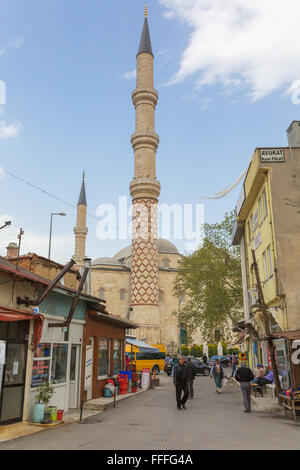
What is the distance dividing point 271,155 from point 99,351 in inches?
414

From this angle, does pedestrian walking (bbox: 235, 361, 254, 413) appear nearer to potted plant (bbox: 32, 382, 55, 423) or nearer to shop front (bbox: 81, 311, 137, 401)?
shop front (bbox: 81, 311, 137, 401)

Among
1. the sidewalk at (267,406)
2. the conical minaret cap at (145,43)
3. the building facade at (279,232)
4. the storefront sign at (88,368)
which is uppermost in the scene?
the conical minaret cap at (145,43)

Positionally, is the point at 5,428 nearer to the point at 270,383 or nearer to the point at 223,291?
the point at 270,383

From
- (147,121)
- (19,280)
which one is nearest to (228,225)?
(147,121)

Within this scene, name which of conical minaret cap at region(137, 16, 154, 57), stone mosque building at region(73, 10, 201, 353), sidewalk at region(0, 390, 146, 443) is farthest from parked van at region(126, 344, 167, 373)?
conical minaret cap at region(137, 16, 154, 57)

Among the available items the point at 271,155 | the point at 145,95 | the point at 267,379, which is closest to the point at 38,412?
the point at 267,379

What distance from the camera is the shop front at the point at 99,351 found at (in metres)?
14.2

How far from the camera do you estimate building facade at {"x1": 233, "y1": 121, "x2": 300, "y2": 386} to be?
14586 millimetres

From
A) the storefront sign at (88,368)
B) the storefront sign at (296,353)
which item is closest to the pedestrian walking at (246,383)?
the storefront sign at (296,353)

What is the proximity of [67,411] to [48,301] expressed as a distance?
368 centimetres

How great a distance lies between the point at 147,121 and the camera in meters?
42.6

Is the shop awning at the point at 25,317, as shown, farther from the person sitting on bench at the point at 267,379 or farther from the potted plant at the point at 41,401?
the person sitting on bench at the point at 267,379

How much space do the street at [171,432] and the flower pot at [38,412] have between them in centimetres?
72
